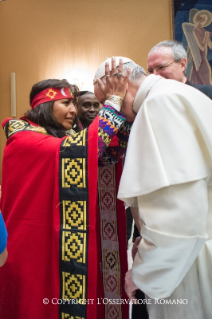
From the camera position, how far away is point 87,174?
4.77ft

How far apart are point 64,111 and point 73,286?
1107mm

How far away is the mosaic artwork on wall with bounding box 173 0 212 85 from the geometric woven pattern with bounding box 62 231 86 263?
4076 millimetres

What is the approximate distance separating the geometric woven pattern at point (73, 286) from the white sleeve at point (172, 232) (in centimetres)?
53

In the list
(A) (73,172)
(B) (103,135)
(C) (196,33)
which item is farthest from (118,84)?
(C) (196,33)

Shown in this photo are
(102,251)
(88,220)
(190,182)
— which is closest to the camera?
(190,182)

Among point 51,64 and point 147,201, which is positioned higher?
point 51,64

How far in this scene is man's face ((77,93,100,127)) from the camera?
11.4ft

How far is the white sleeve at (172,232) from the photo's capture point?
0.95 metres

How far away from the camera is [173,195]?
0.97m

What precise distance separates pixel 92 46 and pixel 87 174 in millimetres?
4382

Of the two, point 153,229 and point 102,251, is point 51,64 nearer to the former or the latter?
point 102,251

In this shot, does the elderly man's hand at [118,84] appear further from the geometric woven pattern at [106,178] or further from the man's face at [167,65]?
the man's face at [167,65]

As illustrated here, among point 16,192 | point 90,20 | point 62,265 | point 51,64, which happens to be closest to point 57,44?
point 51,64

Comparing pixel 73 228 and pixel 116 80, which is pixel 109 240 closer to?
pixel 73 228
